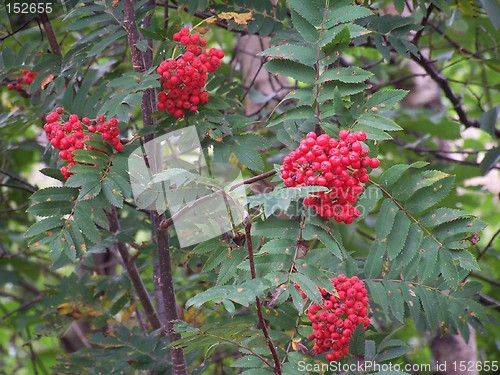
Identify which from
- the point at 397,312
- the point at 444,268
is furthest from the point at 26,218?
the point at 444,268

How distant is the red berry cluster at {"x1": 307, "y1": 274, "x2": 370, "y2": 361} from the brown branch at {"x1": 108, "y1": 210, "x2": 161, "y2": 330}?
0.69 metres

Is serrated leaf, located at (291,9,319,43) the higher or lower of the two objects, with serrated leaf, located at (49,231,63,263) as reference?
higher

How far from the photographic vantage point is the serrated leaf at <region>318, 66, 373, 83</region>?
1386 mm

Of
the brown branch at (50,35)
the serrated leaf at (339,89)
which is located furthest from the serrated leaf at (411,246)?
the brown branch at (50,35)

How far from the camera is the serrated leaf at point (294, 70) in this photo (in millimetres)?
1454

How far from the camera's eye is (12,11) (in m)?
1.88

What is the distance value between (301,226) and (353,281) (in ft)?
0.73

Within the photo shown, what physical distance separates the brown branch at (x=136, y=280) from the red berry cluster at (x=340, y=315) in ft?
2.25

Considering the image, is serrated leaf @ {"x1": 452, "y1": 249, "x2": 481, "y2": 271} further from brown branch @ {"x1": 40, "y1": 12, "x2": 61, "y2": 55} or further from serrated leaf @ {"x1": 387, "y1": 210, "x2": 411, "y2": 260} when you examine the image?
brown branch @ {"x1": 40, "y1": 12, "x2": 61, "y2": 55}

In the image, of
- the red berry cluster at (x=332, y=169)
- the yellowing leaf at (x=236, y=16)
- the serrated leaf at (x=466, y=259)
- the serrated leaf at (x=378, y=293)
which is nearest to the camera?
the red berry cluster at (x=332, y=169)

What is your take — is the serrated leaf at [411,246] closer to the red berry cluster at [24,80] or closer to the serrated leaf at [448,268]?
the serrated leaf at [448,268]

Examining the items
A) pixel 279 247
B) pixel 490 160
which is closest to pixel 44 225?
pixel 279 247

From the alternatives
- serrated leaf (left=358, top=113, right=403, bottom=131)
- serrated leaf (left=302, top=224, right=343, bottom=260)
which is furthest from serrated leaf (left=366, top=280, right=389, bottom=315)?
serrated leaf (left=358, top=113, right=403, bottom=131)

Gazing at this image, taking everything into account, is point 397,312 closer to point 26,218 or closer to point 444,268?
point 444,268
